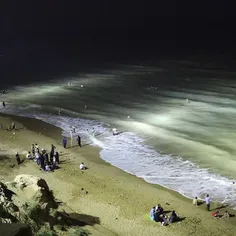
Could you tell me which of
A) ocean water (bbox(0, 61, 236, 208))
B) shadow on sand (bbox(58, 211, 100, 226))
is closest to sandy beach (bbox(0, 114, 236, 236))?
shadow on sand (bbox(58, 211, 100, 226))

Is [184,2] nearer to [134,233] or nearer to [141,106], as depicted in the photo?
[141,106]

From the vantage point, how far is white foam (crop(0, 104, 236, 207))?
30266 millimetres

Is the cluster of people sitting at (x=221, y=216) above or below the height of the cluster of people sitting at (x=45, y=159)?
below

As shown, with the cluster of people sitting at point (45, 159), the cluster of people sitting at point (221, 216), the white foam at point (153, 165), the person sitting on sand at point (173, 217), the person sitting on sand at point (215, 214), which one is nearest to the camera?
the person sitting on sand at point (173, 217)

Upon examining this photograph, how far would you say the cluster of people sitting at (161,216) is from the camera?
968 inches

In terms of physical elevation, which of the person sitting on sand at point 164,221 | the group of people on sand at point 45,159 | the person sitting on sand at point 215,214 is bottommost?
the person sitting on sand at point 215,214

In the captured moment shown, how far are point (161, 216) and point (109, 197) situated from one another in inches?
197

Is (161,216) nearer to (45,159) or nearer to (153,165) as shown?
(153,165)

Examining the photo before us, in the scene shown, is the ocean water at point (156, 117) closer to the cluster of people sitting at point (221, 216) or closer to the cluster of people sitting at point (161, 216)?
the cluster of people sitting at point (221, 216)

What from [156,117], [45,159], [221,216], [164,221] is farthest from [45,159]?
[156,117]

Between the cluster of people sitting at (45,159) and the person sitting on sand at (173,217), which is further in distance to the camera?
the cluster of people sitting at (45,159)

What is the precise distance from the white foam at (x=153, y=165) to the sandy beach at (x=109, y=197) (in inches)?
45.5

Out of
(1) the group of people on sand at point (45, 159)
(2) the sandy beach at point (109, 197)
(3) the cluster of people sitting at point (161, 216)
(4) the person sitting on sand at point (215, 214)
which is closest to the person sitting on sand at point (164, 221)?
(3) the cluster of people sitting at point (161, 216)

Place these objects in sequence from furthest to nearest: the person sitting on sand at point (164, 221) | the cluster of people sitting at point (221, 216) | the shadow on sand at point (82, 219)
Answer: the cluster of people sitting at point (221, 216)
the person sitting on sand at point (164, 221)
the shadow on sand at point (82, 219)
